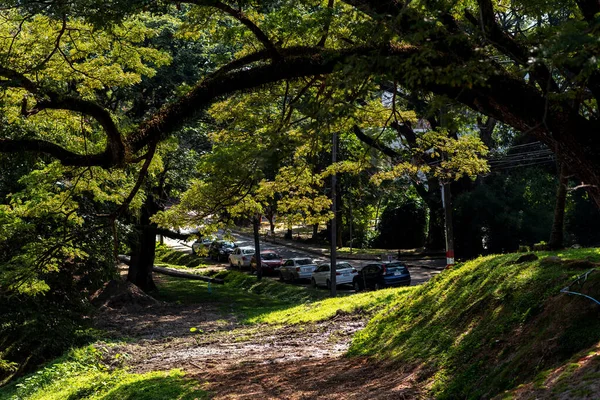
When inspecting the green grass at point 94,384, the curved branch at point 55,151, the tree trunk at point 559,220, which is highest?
the curved branch at point 55,151

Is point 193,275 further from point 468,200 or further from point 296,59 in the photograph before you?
point 296,59

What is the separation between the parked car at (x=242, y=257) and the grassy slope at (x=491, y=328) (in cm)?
3256

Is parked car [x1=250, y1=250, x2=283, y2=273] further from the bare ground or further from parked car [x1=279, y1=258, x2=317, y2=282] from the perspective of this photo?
the bare ground

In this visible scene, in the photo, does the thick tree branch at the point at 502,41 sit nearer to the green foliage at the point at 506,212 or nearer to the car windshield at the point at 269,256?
the green foliage at the point at 506,212

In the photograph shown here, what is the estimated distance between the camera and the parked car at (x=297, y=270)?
36.5 m

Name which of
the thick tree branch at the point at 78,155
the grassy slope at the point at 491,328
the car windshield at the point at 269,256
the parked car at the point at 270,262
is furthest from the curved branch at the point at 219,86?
the car windshield at the point at 269,256

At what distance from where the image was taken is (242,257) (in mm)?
45125

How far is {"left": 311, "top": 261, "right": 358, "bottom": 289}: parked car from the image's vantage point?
1257 inches

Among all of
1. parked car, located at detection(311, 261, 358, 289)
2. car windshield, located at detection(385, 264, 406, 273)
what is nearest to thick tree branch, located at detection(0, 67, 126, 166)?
car windshield, located at detection(385, 264, 406, 273)

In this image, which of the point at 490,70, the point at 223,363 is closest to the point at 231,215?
the point at 223,363

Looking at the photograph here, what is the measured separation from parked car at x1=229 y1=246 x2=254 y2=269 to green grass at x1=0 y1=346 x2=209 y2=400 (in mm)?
27887

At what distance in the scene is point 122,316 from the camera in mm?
→ 25531

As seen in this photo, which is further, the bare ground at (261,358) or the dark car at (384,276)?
the dark car at (384,276)

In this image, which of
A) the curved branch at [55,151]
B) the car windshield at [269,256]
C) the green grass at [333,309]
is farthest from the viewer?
the car windshield at [269,256]
